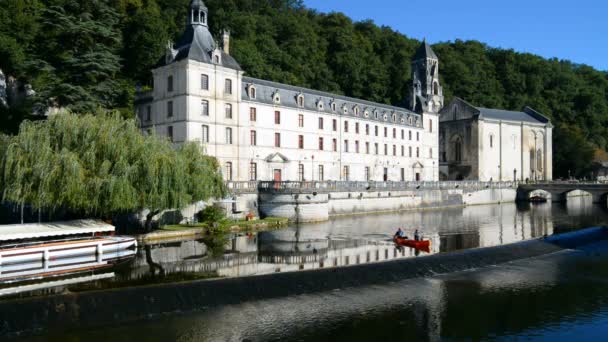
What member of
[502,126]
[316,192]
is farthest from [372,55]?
[316,192]

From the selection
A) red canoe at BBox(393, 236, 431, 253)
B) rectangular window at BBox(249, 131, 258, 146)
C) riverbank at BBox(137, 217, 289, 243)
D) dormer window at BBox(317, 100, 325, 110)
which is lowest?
red canoe at BBox(393, 236, 431, 253)

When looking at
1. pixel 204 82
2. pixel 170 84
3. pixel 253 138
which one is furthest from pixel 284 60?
pixel 170 84

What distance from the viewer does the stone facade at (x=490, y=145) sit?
7919cm

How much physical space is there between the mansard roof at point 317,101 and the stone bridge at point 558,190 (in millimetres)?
20116

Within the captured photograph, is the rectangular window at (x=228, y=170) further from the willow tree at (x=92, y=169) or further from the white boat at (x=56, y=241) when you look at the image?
the white boat at (x=56, y=241)

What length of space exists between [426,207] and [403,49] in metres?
51.7

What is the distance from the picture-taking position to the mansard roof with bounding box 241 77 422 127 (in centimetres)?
4797

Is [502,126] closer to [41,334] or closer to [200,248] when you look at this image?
[200,248]

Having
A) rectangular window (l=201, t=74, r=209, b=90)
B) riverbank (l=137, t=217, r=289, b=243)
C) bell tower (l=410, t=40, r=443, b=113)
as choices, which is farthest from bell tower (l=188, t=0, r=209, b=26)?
bell tower (l=410, t=40, r=443, b=113)

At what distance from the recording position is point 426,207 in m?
58.6

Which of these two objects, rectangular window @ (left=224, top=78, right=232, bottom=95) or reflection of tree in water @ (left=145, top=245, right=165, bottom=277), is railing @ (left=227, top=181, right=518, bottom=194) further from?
reflection of tree in water @ (left=145, top=245, right=165, bottom=277)

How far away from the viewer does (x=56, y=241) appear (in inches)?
943

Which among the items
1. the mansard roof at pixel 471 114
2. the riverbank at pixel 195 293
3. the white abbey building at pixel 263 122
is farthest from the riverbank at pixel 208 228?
the mansard roof at pixel 471 114

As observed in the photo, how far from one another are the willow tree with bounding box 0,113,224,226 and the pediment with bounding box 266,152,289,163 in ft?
58.5
